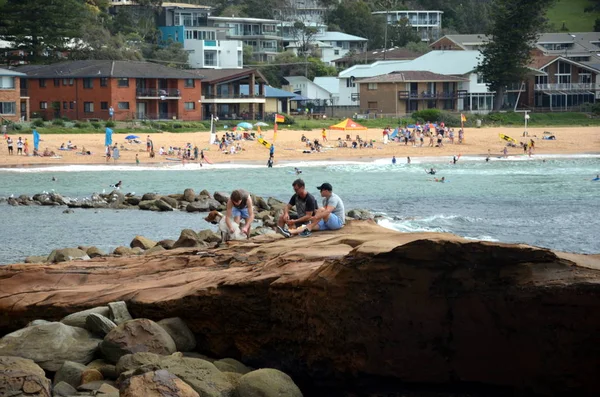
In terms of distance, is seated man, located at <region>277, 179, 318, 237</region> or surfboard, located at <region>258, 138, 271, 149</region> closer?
seated man, located at <region>277, 179, 318, 237</region>

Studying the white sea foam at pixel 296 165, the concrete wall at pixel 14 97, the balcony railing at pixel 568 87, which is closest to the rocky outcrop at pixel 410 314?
the white sea foam at pixel 296 165

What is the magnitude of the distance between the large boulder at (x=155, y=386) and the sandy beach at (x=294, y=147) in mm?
46201

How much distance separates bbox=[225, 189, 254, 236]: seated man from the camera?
16.2m

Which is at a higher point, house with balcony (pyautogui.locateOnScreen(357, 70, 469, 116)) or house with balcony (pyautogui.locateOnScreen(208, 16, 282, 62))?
house with balcony (pyautogui.locateOnScreen(208, 16, 282, 62))

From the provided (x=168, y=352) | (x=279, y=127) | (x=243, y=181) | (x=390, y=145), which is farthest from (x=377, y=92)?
(x=168, y=352)

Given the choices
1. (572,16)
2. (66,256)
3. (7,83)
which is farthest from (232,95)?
(572,16)

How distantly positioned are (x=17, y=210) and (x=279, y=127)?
40723 mm

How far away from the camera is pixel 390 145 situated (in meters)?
67.9

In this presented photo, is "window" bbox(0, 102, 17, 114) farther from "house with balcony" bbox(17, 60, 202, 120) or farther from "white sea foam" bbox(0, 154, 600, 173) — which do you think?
"white sea foam" bbox(0, 154, 600, 173)

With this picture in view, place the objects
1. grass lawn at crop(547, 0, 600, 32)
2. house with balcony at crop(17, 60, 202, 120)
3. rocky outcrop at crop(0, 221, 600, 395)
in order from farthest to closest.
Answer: grass lawn at crop(547, 0, 600, 32), house with balcony at crop(17, 60, 202, 120), rocky outcrop at crop(0, 221, 600, 395)

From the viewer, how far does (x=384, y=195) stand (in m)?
42.6

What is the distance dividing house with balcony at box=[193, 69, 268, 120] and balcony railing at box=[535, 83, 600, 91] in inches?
1071

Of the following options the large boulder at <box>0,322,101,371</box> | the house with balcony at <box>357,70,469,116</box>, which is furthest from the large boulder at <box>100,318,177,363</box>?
the house with balcony at <box>357,70,469,116</box>

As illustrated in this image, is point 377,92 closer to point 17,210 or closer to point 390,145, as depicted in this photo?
point 390,145
